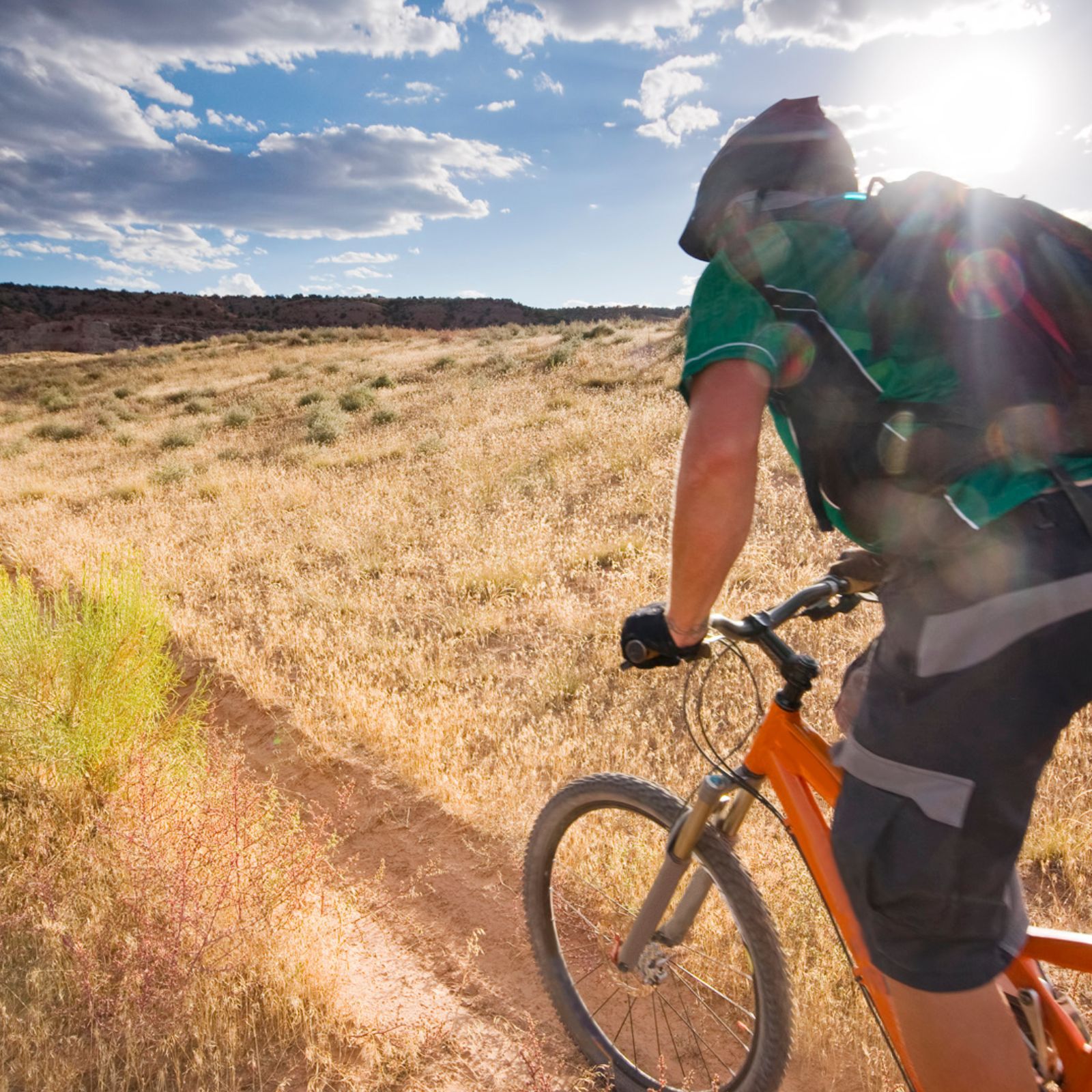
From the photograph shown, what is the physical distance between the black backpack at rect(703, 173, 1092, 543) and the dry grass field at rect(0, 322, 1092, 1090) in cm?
195

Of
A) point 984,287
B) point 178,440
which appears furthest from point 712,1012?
point 178,440

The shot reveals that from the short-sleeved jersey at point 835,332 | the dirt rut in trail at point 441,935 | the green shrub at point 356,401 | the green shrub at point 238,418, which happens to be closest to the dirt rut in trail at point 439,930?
the dirt rut in trail at point 441,935

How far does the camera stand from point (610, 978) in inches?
111

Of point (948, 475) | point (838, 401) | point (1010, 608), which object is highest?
point (838, 401)

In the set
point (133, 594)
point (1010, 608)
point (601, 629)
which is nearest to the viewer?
point (1010, 608)

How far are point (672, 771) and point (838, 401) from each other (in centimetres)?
268

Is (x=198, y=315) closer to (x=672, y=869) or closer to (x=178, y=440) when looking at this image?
(x=178, y=440)

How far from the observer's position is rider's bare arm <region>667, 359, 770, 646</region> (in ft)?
4.80

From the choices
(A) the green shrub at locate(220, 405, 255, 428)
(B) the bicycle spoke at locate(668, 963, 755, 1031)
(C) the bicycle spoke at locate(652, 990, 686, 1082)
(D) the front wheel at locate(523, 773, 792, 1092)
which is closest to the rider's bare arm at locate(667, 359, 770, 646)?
(D) the front wheel at locate(523, 773, 792, 1092)

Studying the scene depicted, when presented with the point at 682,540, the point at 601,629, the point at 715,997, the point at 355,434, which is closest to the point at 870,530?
the point at 682,540

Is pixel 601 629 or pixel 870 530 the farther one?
pixel 601 629

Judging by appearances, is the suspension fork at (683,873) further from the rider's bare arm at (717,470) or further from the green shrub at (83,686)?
the green shrub at (83,686)

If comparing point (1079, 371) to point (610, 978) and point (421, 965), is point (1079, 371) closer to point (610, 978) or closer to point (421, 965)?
point (610, 978)

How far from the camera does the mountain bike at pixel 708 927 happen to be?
65.8 inches
